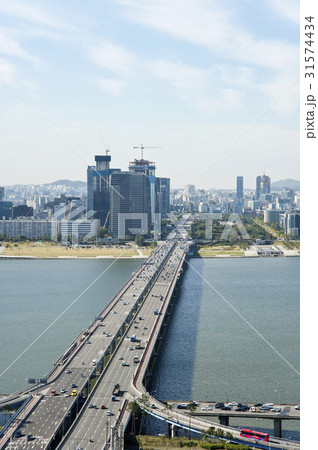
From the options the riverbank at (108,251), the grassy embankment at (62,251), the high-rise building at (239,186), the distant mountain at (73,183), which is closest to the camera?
the riverbank at (108,251)

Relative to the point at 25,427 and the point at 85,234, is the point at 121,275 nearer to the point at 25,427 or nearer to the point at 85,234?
the point at 85,234

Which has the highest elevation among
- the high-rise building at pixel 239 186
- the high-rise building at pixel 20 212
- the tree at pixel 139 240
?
the high-rise building at pixel 239 186

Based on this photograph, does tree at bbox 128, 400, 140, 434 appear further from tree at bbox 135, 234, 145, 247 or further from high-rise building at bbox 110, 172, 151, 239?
high-rise building at bbox 110, 172, 151, 239

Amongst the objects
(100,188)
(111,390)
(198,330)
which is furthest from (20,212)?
(111,390)


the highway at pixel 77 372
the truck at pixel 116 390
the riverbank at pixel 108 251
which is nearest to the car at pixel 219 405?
the truck at pixel 116 390

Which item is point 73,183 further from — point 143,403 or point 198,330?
point 143,403

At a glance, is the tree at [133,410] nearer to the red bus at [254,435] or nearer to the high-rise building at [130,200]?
the red bus at [254,435]
